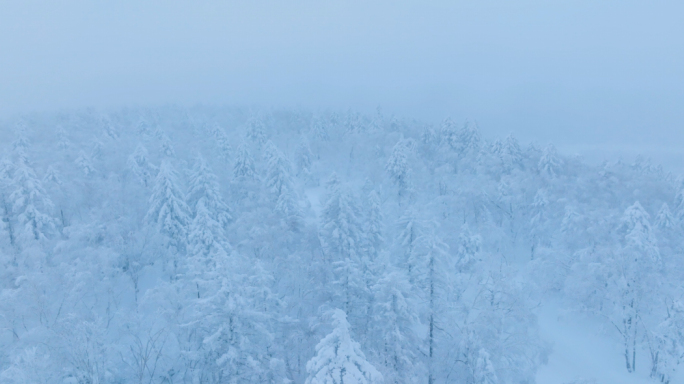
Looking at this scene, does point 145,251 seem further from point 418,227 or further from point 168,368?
point 418,227

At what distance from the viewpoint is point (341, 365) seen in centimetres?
1353

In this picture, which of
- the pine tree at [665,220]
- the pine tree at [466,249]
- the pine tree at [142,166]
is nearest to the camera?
the pine tree at [466,249]

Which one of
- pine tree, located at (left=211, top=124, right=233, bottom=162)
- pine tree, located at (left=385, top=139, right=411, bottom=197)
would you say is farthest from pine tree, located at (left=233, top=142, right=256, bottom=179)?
pine tree, located at (left=385, top=139, right=411, bottom=197)

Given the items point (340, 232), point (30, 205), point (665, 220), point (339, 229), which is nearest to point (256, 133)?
point (30, 205)

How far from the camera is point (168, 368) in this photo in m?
25.0

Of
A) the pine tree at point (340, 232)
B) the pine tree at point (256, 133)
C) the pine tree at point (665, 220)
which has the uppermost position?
the pine tree at point (256, 133)

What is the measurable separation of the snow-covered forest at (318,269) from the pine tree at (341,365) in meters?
0.07

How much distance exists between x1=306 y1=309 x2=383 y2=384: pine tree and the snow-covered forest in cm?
7

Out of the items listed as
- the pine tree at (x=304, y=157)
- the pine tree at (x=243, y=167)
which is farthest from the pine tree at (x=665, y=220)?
the pine tree at (x=304, y=157)

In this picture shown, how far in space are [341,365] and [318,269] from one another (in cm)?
1426

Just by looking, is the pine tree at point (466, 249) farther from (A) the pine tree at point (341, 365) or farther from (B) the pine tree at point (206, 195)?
(A) the pine tree at point (341, 365)

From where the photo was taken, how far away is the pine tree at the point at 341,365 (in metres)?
13.3

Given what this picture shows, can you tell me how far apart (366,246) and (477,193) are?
2379 centimetres

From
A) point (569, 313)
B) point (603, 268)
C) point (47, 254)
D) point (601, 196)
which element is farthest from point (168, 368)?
point (601, 196)
